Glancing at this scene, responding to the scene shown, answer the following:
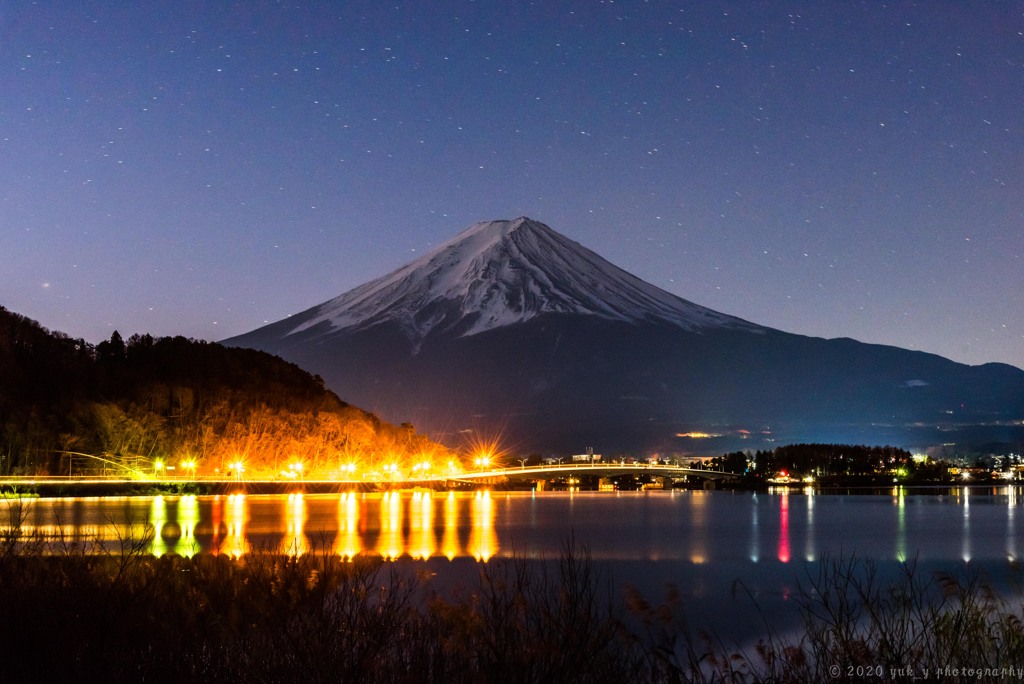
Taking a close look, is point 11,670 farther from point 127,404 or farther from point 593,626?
point 127,404

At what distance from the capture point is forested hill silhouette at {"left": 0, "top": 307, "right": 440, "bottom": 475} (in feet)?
260

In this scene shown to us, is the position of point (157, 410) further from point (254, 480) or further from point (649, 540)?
point (649, 540)

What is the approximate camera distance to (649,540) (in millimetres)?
41062

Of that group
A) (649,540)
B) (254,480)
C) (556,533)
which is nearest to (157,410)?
(254,480)

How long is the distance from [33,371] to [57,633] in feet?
269

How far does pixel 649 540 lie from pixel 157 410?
61.8m

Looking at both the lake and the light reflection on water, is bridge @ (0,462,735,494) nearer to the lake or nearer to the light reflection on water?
the light reflection on water

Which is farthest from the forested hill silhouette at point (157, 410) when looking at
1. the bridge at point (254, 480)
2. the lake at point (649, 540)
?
the lake at point (649, 540)

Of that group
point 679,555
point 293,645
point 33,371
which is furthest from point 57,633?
point 33,371

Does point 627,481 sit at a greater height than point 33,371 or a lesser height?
lesser

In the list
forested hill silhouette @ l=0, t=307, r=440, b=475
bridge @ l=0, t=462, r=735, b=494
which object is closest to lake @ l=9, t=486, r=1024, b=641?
bridge @ l=0, t=462, r=735, b=494

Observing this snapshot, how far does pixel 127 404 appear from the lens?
88.8 m

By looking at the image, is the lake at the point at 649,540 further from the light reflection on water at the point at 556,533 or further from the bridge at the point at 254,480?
the bridge at the point at 254,480

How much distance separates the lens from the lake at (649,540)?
850 inches
